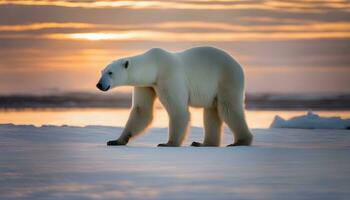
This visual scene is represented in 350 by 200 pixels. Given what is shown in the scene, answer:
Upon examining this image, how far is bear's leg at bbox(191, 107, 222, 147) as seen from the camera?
10196 mm

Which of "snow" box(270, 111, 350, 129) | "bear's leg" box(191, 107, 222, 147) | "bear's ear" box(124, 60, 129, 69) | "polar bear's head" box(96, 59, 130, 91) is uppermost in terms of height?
"bear's ear" box(124, 60, 129, 69)

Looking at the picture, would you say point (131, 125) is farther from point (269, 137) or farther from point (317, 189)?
point (317, 189)

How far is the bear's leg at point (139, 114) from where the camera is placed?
961cm

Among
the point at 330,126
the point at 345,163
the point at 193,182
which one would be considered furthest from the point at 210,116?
the point at 330,126

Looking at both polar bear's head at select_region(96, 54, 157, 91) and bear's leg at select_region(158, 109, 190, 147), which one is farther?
polar bear's head at select_region(96, 54, 157, 91)

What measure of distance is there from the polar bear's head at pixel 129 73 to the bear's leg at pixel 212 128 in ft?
3.83

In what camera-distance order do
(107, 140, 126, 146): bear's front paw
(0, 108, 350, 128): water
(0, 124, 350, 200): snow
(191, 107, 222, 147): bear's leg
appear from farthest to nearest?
(0, 108, 350, 128): water, (191, 107, 222, 147): bear's leg, (107, 140, 126, 146): bear's front paw, (0, 124, 350, 200): snow

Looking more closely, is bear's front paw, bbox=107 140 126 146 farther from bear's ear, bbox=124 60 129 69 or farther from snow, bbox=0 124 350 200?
bear's ear, bbox=124 60 129 69

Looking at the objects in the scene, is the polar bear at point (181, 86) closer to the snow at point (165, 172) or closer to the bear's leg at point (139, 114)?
the bear's leg at point (139, 114)

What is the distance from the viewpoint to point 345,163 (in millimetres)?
6449

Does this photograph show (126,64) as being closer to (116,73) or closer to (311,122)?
(116,73)

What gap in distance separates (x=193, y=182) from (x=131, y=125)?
4446 mm

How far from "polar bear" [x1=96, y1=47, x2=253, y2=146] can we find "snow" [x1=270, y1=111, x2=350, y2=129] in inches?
256

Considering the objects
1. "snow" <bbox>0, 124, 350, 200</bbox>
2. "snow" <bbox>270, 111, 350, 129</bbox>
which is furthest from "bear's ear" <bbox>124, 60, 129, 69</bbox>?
"snow" <bbox>270, 111, 350, 129</bbox>
